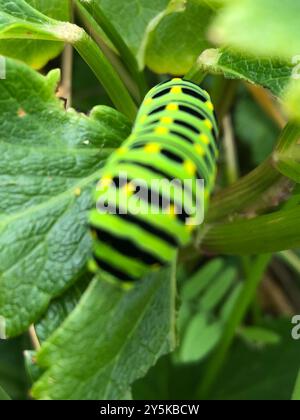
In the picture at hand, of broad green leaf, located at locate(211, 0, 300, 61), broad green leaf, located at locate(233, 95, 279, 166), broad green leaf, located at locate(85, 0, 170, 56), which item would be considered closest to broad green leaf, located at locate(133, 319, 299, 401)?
broad green leaf, located at locate(233, 95, 279, 166)

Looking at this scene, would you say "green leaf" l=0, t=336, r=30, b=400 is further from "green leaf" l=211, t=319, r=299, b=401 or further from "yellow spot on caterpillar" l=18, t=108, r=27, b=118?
"yellow spot on caterpillar" l=18, t=108, r=27, b=118

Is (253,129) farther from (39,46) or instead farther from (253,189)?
(39,46)

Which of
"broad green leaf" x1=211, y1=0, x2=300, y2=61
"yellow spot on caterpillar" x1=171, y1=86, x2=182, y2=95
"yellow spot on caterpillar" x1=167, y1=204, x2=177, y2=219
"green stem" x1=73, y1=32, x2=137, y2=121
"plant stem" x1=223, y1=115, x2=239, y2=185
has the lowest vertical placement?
"broad green leaf" x1=211, y1=0, x2=300, y2=61

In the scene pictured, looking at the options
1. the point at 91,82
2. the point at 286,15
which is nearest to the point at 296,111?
the point at 286,15

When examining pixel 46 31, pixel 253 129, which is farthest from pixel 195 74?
pixel 253 129

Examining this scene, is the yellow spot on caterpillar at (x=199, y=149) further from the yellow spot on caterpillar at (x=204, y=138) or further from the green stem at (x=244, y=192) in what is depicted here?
the green stem at (x=244, y=192)

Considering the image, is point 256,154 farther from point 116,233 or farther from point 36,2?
point 116,233
